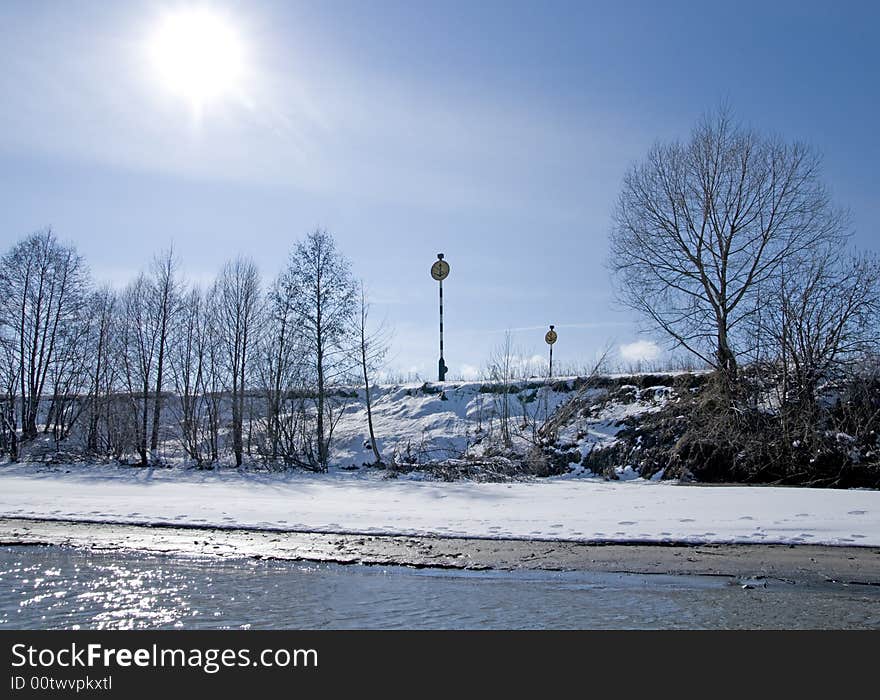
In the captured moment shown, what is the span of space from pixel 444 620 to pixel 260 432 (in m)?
20.3

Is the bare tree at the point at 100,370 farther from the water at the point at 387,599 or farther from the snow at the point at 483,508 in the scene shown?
the water at the point at 387,599

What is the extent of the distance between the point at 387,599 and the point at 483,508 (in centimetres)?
733

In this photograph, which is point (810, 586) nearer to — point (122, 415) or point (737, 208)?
point (737, 208)

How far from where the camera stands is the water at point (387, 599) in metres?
7.21

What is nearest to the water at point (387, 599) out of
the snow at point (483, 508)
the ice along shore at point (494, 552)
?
the ice along shore at point (494, 552)

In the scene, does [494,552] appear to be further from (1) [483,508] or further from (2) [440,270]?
(2) [440,270]

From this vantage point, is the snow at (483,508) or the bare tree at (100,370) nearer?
the snow at (483,508)

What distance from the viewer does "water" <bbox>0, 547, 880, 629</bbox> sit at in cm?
721

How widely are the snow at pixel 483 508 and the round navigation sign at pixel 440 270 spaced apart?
10995 millimetres

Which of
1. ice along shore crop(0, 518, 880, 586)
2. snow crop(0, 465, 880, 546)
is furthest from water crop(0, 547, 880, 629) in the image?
snow crop(0, 465, 880, 546)

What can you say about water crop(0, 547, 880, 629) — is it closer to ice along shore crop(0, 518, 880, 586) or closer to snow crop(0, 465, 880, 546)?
ice along shore crop(0, 518, 880, 586)

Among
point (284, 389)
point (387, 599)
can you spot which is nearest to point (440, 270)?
point (284, 389)

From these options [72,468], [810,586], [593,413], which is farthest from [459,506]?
[72,468]
